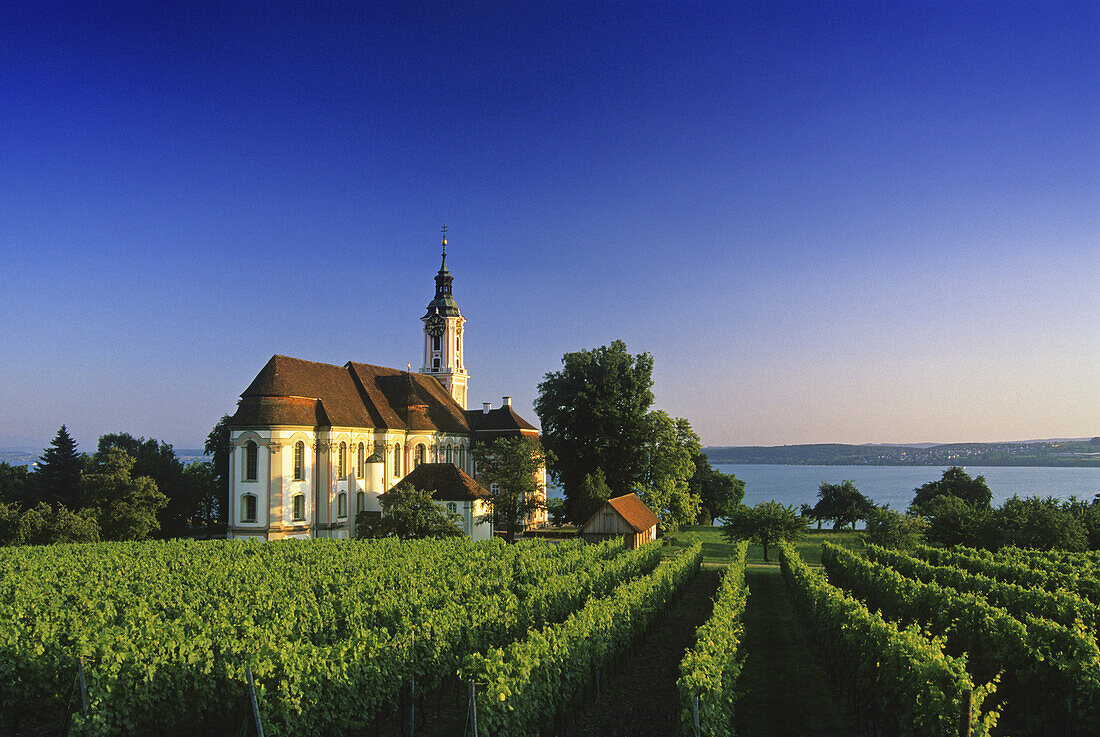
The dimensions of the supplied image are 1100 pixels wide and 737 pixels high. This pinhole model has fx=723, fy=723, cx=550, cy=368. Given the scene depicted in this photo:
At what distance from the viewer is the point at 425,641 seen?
45.9 feet

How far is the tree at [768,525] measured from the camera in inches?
1521

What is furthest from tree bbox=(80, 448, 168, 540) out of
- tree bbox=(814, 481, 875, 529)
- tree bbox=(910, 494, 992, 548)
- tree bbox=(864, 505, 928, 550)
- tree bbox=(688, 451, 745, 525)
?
tree bbox=(814, 481, 875, 529)

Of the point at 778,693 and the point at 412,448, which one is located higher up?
the point at 412,448

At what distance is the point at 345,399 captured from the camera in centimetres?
4500

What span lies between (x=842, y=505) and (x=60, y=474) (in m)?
62.4

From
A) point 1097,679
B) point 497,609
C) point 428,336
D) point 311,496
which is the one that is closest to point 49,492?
point 311,496

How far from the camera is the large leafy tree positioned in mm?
47531

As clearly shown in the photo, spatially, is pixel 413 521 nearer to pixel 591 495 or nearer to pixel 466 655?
pixel 591 495

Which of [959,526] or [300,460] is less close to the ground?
[300,460]

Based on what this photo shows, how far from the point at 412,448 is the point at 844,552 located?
28.6 meters

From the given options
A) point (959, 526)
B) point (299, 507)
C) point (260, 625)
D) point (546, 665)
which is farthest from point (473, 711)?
point (959, 526)

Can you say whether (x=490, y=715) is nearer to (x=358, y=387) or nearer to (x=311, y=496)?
(x=311, y=496)

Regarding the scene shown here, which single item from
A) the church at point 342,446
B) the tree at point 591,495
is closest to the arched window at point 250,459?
the church at point 342,446

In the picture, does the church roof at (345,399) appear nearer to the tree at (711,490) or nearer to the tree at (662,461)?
the tree at (662,461)
